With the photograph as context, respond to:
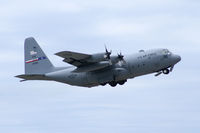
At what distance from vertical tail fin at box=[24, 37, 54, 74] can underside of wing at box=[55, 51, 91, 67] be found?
5.63m

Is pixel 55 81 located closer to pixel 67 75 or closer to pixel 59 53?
pixel 67 75

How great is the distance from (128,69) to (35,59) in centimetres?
1182

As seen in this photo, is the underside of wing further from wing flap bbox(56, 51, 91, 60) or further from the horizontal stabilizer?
the horizontal stabilizer

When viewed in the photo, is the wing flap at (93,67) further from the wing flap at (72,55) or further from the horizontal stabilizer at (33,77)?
the horizontal stabilizer at (33,77)

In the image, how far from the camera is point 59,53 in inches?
1608

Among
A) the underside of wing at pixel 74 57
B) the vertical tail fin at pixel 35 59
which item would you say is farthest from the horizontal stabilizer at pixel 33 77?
the underside of wing at pixel 74 57

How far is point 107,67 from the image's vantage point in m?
45.0

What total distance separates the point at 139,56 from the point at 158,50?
222 centimetres

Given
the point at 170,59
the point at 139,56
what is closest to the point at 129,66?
the point at 139,56

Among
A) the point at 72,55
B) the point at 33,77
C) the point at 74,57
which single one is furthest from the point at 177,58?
the point at 33,77

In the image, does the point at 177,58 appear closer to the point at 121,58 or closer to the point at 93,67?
the point at 121,58

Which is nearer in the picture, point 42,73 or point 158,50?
point 158,50

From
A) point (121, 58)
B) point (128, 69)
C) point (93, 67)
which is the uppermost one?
point (121, 58)

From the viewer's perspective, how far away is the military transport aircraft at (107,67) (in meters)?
43.0
